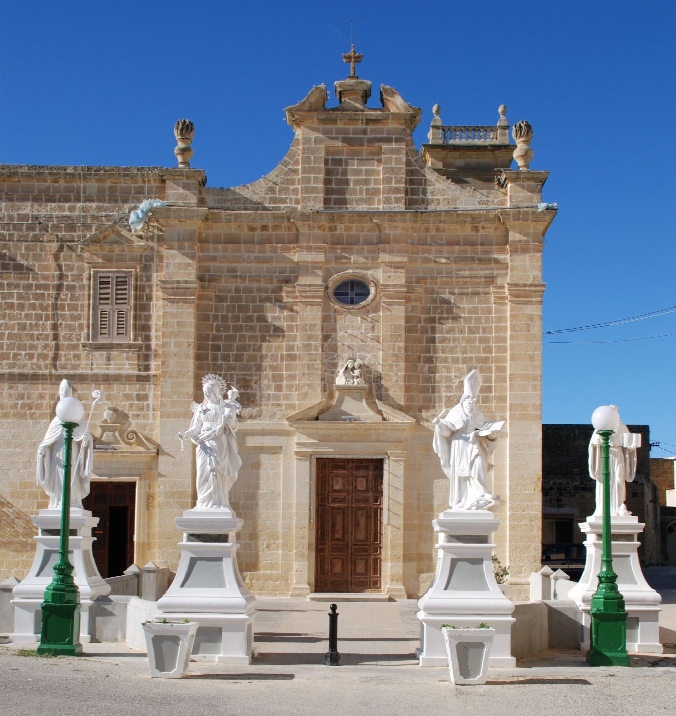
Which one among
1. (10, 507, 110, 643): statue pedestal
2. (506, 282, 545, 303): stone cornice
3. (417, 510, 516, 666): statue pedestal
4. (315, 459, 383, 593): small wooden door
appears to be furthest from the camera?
(506, 282, 545, 303): stone cornice

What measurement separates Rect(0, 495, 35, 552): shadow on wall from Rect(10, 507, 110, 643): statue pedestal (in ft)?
18.9

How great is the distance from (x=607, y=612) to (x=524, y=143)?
11.0 metres

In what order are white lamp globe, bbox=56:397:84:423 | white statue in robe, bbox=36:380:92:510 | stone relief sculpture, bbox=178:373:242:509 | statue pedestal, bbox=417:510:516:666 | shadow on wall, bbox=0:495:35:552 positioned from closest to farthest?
1. statue pedestal, bbox=417:510:516:666
2. stone relief sculpture, bbox=178:373:242:509
3. white lamp globe, bbox=56:397:84:423
4. white statue in robe, bbox=36:380:92:510
5. shadow on wall, bbox=0:495:35:552

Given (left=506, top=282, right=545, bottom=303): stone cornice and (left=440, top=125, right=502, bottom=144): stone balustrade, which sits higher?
(left=440, top=125, right=502, bottom=144): stone balustrade

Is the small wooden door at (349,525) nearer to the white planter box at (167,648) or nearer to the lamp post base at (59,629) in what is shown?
the lamp post base at (59,629)

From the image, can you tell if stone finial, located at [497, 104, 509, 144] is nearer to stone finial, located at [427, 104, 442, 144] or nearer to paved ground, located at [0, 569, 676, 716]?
stone finial, located at [427, 104, 442, 144]

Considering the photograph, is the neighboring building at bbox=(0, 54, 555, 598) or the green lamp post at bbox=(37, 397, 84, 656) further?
the neighboring building at bbox=(0, 54, 555, 598)

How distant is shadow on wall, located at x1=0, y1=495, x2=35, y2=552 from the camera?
19.8 m

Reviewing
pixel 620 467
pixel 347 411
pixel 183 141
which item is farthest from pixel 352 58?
pixel 620 467

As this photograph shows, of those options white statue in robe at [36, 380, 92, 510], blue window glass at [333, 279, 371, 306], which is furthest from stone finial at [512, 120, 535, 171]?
white statue in robe at [36, 380, 92, 510]

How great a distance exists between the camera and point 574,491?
32875 mm

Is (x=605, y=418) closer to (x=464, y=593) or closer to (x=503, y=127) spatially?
(x=464, y=593)

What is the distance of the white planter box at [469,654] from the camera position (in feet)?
36.7

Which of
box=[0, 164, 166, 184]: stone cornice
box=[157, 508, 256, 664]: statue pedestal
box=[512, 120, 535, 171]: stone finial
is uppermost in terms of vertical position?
box=[512, 120, 535, 171]: stone finial
